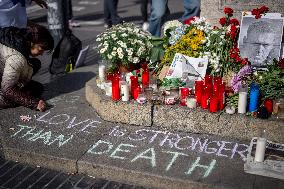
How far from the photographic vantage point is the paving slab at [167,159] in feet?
10.9

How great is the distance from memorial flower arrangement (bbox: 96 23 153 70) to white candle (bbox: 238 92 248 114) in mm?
1541

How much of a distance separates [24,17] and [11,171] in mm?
2841

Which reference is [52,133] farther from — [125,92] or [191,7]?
[191,7]

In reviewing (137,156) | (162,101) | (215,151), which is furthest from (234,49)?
(137,156)

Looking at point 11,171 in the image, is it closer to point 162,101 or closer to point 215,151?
point 162,101

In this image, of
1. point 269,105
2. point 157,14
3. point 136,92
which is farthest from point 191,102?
point 157,14

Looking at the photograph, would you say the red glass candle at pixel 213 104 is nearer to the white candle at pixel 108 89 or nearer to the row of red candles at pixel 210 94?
the row of red candles at pixel 210 94

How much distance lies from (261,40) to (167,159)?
2.20 m

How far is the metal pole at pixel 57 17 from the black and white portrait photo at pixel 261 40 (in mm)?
3185

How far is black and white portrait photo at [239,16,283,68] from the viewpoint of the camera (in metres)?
4.80

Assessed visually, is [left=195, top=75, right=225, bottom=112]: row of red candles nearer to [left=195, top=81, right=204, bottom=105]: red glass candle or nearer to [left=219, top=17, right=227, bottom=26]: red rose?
[left=195, top=81, right=204, bottom=105]: red glass candle

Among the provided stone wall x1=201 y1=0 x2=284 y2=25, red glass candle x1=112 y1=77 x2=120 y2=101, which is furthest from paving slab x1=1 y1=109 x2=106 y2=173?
stone wall x1=201 y1=0 x2=284 y2=25

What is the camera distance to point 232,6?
17.1ft

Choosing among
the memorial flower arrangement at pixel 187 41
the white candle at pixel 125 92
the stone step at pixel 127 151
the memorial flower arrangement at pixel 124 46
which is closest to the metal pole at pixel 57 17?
the memorial flower arrangement at pixel 124 46
